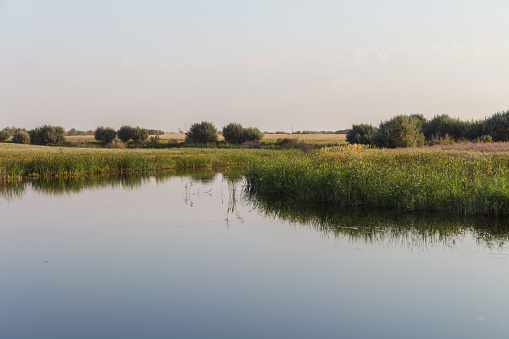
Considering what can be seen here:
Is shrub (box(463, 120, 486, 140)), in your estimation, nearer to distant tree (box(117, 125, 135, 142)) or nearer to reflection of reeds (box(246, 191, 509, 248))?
reflection of reeds (box(246, 191, 509, 248))

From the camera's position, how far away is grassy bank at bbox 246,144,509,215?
13562 mm

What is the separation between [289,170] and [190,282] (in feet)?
37.2

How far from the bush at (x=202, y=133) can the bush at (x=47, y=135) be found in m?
17.3

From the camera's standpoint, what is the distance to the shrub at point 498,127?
35975mm

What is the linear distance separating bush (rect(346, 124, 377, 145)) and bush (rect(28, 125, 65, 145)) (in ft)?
129

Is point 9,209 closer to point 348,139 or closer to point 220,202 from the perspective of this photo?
point 220,202

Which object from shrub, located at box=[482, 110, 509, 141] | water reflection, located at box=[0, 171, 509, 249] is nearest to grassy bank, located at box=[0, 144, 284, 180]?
water reflection, located at box=[0, 171, 509, 249]

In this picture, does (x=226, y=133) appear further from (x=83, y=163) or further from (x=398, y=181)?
(x=398, y=181)

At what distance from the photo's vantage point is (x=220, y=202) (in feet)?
59.0

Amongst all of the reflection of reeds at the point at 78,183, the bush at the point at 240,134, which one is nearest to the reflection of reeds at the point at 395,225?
the reflection of reeds at the point at 78,183

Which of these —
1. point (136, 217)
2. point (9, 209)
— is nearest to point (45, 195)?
point (9, 209)

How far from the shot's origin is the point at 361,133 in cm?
4481

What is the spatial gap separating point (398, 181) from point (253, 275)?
790cm

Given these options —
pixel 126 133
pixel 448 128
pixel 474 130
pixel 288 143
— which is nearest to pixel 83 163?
pixel 448 128
